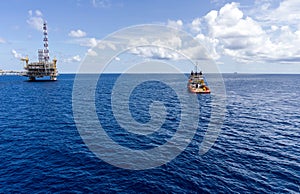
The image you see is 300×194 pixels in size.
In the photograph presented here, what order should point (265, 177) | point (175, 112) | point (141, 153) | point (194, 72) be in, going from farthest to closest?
point (194, 72) < point (175, 112) < point (141, 153) < point (265, 177)

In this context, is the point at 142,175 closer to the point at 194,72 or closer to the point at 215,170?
the point at 215,170

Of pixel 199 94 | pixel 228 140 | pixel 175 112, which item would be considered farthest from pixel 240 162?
pixel 199 94

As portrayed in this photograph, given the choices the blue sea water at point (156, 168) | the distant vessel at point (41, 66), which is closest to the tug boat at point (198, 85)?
the blue sea water at point (156, 168)

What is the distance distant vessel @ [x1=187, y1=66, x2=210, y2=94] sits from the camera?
11721 centimetres

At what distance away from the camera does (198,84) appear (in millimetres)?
123688

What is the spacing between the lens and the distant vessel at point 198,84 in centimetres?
11721

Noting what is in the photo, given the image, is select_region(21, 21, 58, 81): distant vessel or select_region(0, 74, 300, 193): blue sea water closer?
select_region(0, 74, 300, 193): blue sea water

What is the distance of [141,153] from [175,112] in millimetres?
35790

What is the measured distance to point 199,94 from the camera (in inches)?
4513

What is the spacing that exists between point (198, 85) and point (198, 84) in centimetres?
154

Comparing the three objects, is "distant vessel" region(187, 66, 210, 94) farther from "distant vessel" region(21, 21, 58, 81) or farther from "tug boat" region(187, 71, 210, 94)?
"distant vessel" region(21, 21, 58, 81)

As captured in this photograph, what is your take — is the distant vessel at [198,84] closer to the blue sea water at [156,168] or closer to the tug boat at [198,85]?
the tug boat at [198,85]

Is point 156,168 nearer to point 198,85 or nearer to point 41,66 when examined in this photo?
point 198,85

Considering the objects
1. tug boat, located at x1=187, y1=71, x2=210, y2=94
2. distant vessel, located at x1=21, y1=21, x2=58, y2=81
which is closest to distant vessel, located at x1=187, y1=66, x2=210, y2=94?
tug boat, located at x1=187, y1=71, x2=210, y2=94
